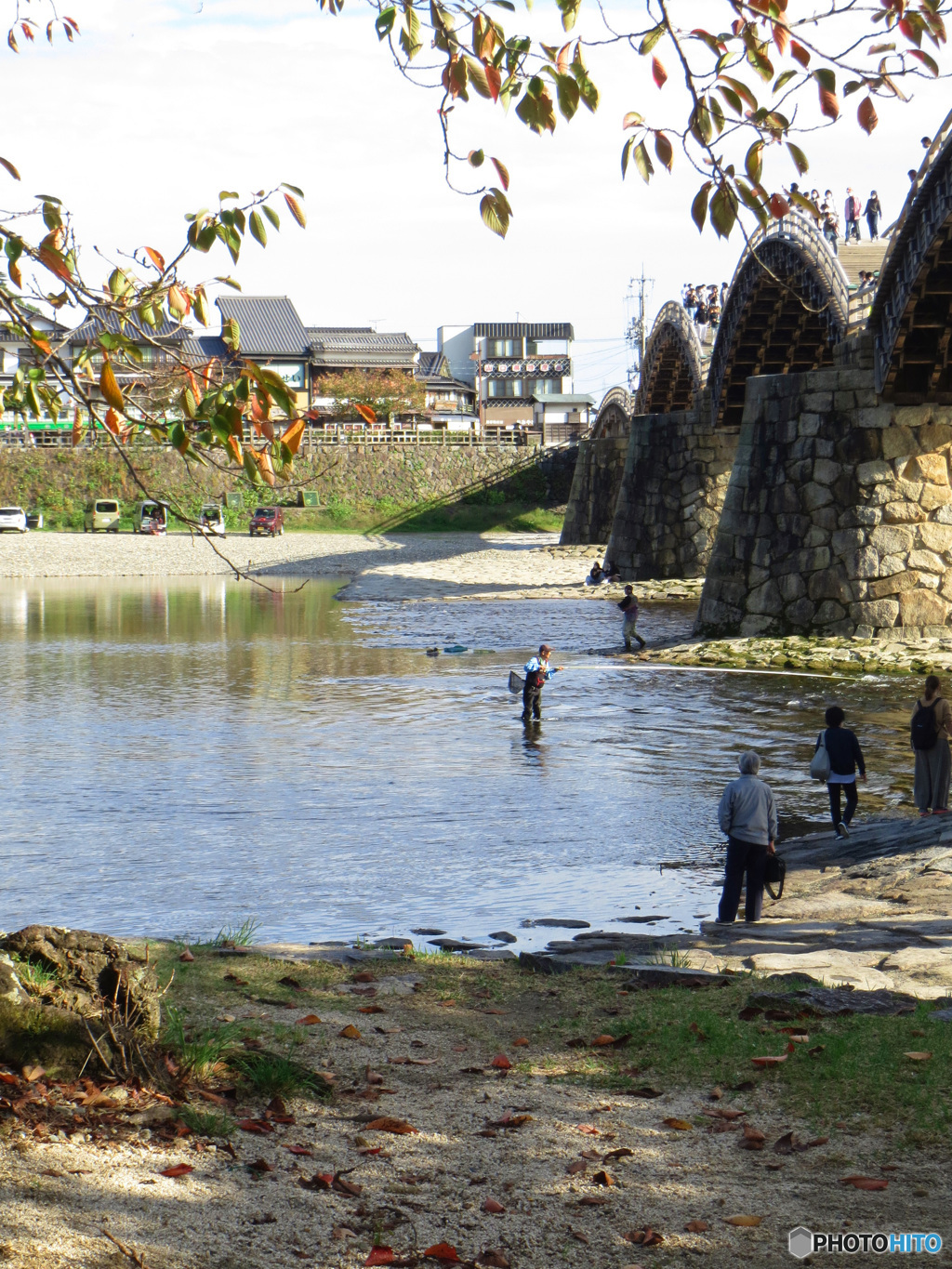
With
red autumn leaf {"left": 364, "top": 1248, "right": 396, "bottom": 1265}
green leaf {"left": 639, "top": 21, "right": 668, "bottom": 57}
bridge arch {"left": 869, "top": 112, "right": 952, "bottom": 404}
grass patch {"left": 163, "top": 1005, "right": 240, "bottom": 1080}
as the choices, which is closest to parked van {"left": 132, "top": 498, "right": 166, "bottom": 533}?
bridge arch {"left": 869, "top": 112, "right": 952, "bottom": 404}

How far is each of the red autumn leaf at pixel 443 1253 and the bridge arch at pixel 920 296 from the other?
21.3 meters

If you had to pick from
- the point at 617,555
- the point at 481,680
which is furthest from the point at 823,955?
the point at 617,555

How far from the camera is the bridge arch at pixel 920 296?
73.7ft

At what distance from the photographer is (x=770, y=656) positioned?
26891 mm

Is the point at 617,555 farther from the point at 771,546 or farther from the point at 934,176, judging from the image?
the point at 934,176

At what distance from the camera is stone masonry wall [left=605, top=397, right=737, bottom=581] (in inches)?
1738

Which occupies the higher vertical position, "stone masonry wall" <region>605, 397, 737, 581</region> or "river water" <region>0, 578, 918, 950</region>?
"stone masonry wall" <region>605, 397, 737, 581</region>

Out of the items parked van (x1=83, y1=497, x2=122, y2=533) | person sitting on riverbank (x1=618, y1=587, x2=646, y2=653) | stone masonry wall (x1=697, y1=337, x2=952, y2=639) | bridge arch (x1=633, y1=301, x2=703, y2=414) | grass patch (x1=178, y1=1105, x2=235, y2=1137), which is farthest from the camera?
parked van (x1=83, y1=497, x2=122, y2=533)

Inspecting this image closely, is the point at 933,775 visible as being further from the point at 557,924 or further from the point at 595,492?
the point at 595,492

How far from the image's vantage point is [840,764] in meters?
12.4

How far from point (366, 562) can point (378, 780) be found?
44.3m

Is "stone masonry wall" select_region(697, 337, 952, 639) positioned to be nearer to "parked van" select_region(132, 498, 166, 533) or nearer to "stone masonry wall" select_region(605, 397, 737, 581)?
"stone masonry wall" select_region(605, 397, 737, 581)

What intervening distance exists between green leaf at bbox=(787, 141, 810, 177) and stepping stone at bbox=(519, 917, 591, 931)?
6.27 metres

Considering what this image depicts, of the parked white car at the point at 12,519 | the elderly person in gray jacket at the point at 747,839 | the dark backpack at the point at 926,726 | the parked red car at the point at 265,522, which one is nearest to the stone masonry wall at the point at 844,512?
the dark backpack at the point at 926,726
